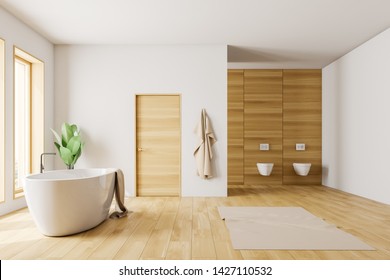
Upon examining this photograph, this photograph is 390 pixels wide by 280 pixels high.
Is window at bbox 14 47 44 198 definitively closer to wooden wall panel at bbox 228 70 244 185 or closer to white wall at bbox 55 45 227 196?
white wall at bbox 55 45 227 196

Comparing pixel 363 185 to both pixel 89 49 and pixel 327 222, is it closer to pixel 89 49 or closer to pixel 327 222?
pixel 327 222

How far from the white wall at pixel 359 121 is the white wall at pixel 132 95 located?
2442mm

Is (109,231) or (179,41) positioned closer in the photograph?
(109,231)

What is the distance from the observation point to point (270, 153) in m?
6.98

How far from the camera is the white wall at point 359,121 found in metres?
4.71

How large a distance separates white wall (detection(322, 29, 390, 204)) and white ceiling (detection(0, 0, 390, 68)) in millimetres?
420

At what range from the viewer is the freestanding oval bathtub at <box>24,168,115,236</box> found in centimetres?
282

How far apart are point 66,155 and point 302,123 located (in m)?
5.13

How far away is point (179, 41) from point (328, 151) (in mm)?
4120

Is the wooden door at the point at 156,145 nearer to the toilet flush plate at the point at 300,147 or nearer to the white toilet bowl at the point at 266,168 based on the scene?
the white toilet bowl at the point at 266,168

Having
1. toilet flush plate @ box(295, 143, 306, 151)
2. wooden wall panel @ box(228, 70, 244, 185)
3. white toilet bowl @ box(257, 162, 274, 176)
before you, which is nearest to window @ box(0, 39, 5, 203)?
wooden wall panel @ box(228, 70, 244, 185)

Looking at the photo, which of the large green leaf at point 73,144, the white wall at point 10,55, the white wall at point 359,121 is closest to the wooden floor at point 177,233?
the white wall at point 10,55
